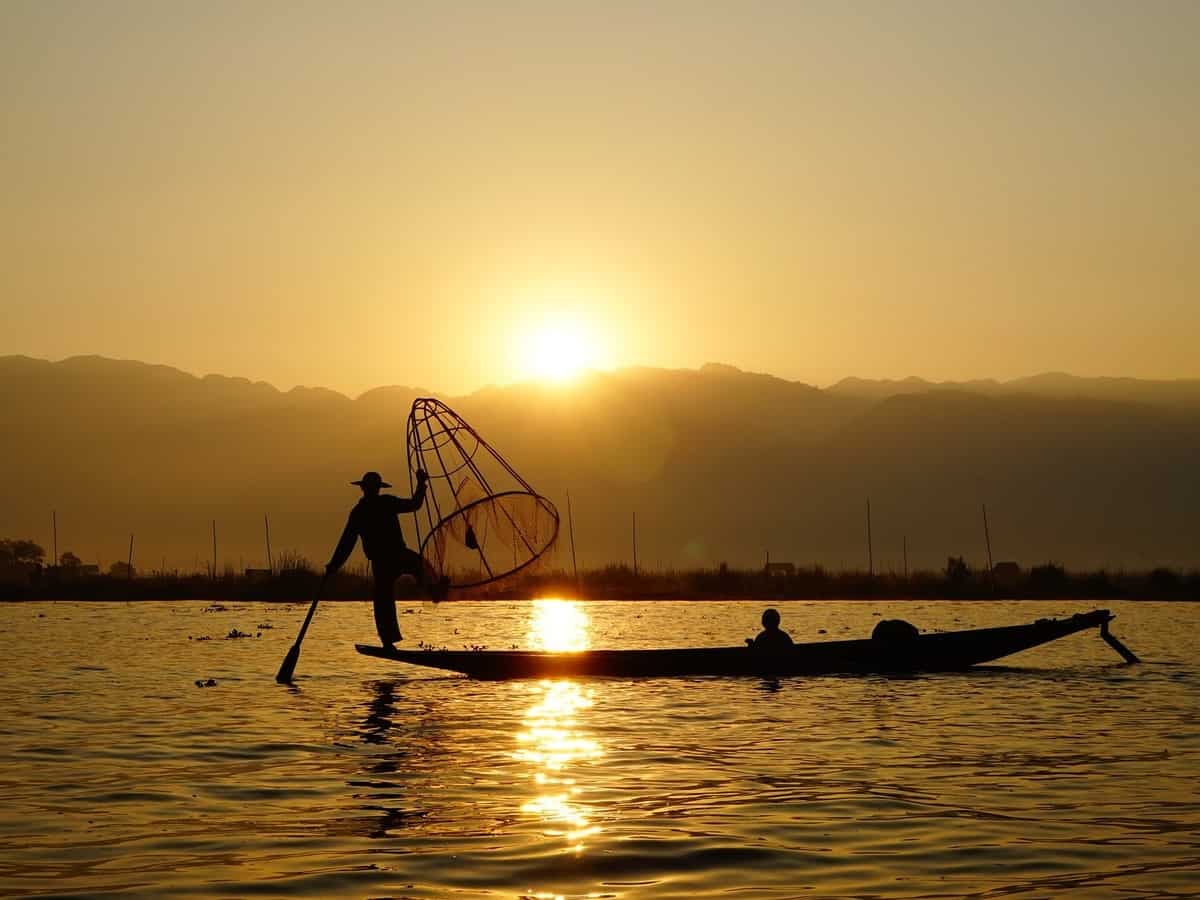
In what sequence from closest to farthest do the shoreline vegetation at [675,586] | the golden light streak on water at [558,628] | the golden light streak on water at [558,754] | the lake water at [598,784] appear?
the lake water at [598,784]
the golden light streak on water at [558,754]
the golden light streak on water at [558,628]
the shoreline vegetation at [675,586]

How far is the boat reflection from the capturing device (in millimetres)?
10637

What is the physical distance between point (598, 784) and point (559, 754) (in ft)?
6.42

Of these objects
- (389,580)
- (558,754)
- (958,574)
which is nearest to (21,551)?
(958,574)

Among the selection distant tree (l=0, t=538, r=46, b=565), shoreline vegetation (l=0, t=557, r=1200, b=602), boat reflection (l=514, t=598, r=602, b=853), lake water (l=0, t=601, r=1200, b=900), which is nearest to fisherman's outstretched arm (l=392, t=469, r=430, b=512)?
lake water (l=0, t=601, r=1200, b=900)

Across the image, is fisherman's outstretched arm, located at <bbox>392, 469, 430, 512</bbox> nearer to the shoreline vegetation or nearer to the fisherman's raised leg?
the fisherman's raised leg

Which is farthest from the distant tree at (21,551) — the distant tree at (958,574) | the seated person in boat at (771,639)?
the seated person in boat at (771,639)

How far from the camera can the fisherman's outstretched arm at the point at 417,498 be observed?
2027 centimetres

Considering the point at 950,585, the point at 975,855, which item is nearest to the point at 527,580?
the point at 950,585

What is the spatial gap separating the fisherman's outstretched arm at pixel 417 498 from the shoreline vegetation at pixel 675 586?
34536 millimetres

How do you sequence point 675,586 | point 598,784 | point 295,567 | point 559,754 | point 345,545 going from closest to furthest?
point 598,784
point 559,754
point 345,545
point 295,567
point 675,586

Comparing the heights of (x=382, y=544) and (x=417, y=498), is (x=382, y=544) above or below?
below

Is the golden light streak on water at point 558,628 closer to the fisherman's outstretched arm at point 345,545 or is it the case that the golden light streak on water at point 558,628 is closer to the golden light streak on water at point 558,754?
the golden light streak on water at point 558,754

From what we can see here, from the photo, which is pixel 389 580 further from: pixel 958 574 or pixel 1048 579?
pixel 958 574

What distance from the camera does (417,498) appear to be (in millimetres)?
20328
